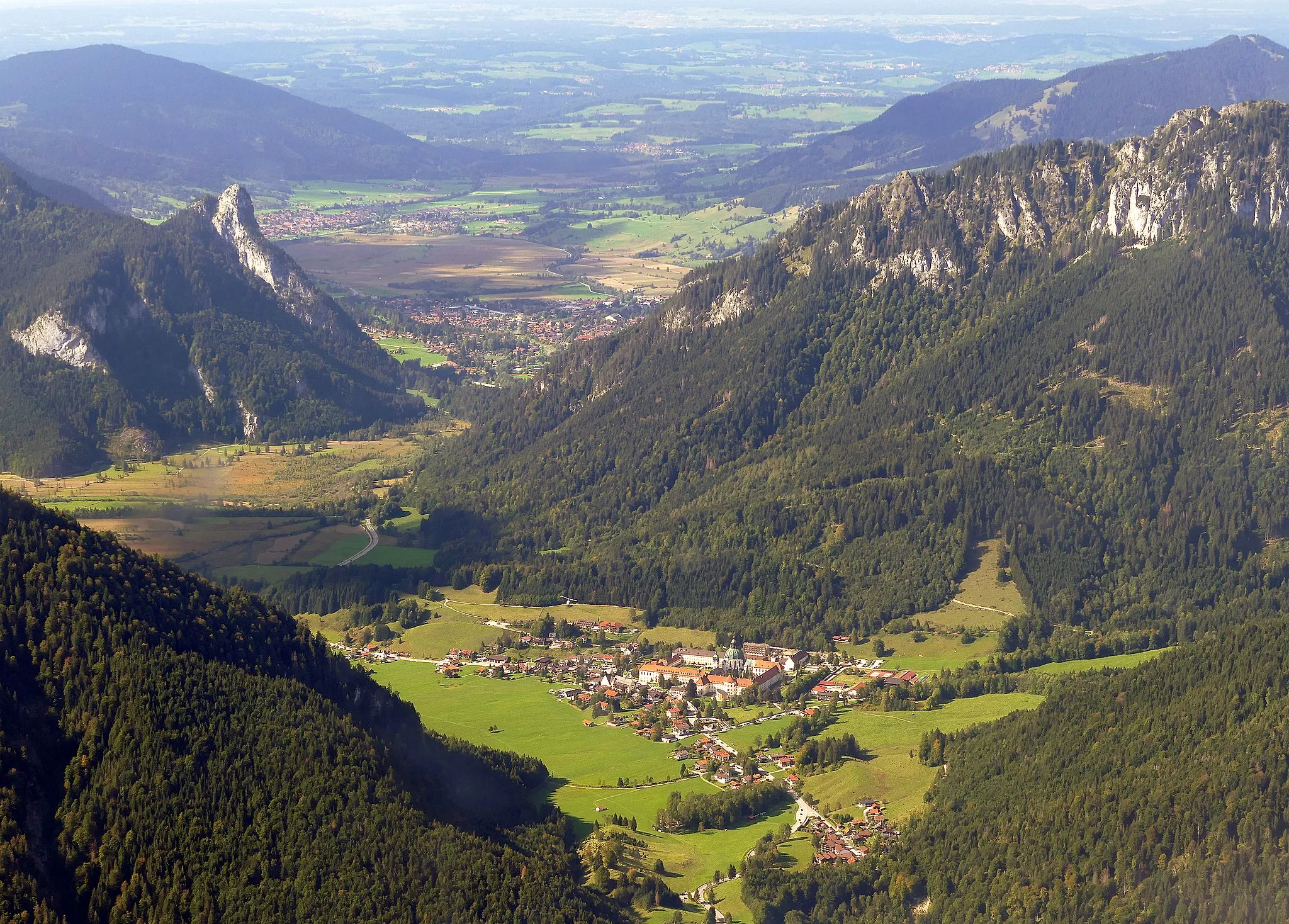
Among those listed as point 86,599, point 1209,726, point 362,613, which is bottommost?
point 362,613

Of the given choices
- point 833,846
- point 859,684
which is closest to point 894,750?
point 833,846

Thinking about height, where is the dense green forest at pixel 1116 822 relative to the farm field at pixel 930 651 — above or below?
above

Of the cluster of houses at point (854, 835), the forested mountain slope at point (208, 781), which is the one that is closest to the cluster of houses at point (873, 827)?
the cluster of houses at point (854, 835)

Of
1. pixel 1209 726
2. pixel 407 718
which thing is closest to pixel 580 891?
pixel 407 718

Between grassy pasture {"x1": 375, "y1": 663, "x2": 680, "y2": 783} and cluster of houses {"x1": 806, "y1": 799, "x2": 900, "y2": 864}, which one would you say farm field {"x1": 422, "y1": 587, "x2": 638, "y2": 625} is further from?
cluster of houses {"x1": 806, "y1": 799, "x2": 900, "y2": 864}

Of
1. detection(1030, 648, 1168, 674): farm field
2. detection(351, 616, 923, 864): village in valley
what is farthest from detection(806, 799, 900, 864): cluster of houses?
detection(1030, 648, 1168, 674): farm field

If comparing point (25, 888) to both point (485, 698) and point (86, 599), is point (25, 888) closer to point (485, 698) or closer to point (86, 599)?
point (86, 599)

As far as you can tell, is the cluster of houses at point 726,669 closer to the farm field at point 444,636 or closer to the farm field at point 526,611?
the farm field at point 526,611

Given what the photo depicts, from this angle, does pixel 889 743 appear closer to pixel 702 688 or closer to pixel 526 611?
pixel 702 688
